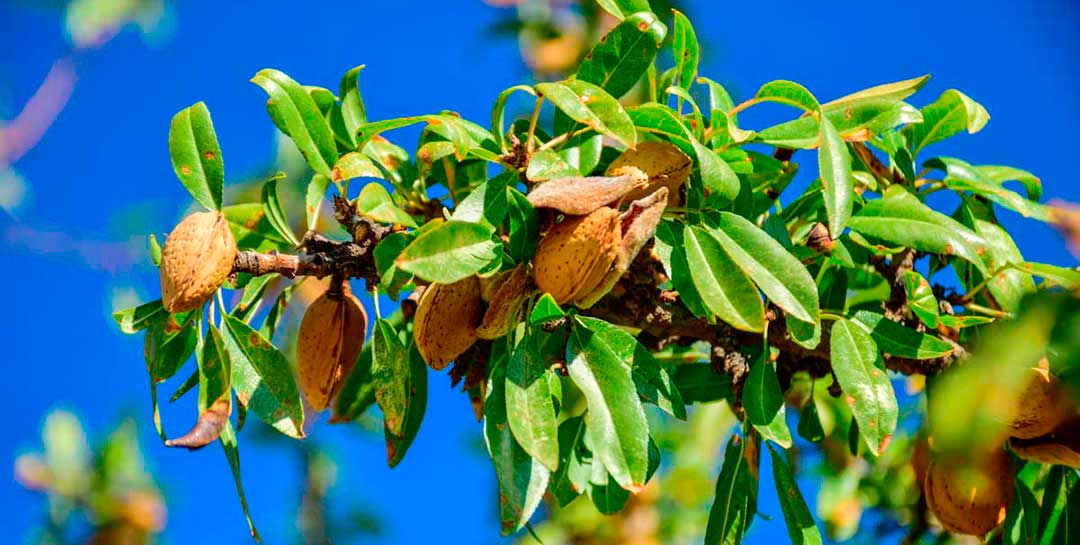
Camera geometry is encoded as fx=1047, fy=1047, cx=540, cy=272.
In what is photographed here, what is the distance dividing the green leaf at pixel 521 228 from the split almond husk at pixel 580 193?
1 centimetres

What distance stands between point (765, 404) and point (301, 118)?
537 millimetres

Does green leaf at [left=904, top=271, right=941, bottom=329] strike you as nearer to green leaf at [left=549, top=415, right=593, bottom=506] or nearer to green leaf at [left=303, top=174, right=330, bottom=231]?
green leaf at [left=549, top=415, right=593, bottom=506]

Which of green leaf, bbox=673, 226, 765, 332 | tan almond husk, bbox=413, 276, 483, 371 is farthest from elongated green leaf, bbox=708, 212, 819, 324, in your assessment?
tan almond husk, bbox=413, 276, 483, 371

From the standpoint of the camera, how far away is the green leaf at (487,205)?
899 millimetres

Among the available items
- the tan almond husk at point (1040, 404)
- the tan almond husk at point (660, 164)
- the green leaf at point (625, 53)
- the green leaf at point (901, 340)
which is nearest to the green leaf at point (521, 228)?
the tan almond husk at point (660, 164)

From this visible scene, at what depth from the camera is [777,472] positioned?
112 centimetres

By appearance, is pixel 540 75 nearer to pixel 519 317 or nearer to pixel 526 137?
pixel 526 137

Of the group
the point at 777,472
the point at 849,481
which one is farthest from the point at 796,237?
the point at 849,481

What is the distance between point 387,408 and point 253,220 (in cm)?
31

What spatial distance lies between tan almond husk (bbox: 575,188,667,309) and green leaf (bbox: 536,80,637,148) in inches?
2.6

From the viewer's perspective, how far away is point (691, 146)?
0.95 m

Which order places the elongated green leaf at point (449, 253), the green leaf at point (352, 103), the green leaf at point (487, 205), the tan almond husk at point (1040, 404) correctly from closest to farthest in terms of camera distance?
the elongated green leaf at point (449, 253) → the green leaf at point (487, 205) → the tan almond husk at point (1040, 404) → the green leaf at point (352, 103)

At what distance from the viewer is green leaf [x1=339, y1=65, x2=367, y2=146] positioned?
112cm

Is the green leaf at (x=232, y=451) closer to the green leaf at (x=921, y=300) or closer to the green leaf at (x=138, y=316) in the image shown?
the green leaf at (x=138, y=316)
